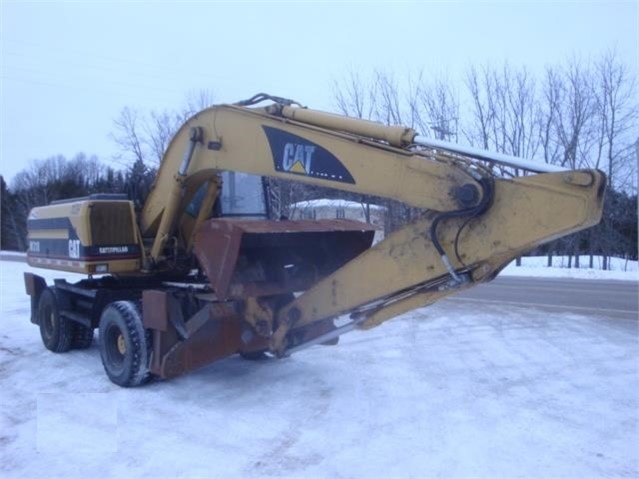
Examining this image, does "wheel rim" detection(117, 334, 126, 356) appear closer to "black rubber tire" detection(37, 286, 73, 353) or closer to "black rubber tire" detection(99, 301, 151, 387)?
"black rubber tire" detection(99, 301, 151, 387)

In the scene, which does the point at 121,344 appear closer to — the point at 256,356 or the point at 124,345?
the point at 124,345

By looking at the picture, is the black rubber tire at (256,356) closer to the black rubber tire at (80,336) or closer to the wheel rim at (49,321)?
the black rubber tire at (80,336)

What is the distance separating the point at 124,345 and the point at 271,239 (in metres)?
2.00

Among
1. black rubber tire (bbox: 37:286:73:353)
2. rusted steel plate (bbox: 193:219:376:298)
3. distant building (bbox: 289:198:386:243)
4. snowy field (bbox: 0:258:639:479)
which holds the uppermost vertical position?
distant building (bbox: 289:198:386:243)

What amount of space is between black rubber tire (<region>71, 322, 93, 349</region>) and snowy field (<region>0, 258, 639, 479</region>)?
12cm

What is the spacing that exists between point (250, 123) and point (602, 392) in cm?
448

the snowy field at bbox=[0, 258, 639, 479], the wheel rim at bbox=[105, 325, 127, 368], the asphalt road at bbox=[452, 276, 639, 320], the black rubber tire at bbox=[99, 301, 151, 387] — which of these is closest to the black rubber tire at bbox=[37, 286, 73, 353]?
the snowy field at bbox=[0, 258, 639, 479]

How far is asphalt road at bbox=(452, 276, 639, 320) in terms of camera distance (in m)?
12.4

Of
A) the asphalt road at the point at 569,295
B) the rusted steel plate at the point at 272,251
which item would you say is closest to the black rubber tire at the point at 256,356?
the rusted steel plate at the point at 272,251

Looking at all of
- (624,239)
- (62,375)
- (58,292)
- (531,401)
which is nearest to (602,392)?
(531,401)

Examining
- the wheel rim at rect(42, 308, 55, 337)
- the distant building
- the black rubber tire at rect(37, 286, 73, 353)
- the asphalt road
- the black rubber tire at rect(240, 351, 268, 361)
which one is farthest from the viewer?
the distant building

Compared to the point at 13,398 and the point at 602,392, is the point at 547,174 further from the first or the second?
the point at 13,398

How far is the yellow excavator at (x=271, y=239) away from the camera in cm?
484

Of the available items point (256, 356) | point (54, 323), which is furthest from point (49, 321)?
point (256, 356)
